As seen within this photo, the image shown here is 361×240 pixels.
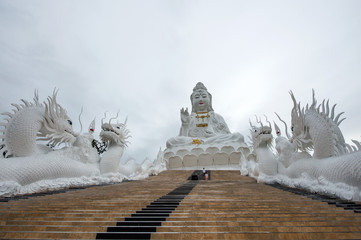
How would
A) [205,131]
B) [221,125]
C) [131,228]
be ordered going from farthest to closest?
[221,125] < [205,131] < [131,228]

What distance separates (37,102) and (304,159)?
22.6ft

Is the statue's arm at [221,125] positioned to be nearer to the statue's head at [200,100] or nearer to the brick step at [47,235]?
the statue's head at [200,100]

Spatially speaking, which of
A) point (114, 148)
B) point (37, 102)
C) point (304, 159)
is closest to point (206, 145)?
point (114, 148)

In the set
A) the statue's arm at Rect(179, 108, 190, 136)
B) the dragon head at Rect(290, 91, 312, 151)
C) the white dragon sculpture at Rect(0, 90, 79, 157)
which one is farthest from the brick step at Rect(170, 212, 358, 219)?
the statue's arm at Rect(179, 108, 190, 136)

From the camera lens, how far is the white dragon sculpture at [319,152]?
11.0 ft

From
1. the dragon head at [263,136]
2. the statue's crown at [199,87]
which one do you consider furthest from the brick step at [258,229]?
the statue's crown at [199,87]

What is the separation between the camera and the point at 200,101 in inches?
790

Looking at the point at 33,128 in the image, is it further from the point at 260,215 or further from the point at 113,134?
the point at 260,215

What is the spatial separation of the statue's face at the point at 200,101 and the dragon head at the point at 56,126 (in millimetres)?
14559

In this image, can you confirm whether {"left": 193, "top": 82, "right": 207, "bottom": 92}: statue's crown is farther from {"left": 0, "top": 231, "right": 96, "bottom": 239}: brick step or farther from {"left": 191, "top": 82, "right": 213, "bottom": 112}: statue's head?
{"left": 0, "top": 231, "right": 96, "bottom": 239}: brick step

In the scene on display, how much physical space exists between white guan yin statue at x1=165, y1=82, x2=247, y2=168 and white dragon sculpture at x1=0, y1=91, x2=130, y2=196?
8.69 meters

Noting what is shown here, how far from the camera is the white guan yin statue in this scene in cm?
1516

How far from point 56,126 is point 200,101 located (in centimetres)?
1513

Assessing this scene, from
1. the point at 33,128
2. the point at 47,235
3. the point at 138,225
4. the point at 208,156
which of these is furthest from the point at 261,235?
the point at 208,156
